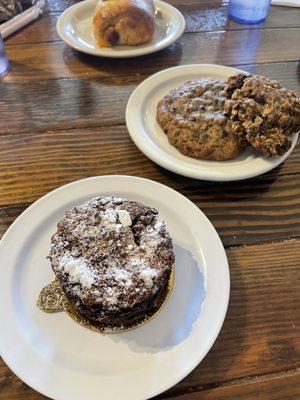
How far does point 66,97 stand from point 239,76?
568 millimetres

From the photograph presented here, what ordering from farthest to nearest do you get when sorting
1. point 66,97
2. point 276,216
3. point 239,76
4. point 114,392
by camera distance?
point 66,97, point 239,76, point 276,216, point 114,392

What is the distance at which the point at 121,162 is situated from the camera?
1078 millimetres

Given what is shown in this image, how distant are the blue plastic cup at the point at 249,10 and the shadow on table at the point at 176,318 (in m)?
1.26

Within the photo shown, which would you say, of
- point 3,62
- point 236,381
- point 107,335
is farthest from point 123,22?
point 236,381

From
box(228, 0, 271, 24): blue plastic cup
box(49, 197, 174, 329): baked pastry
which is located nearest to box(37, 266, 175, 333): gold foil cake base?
box(49, 197, 174, 329): baked pastry

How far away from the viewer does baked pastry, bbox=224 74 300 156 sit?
0.97 metres

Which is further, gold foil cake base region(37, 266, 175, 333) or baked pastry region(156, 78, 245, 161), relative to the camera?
baked pastry region(156, 78, 245, 161)

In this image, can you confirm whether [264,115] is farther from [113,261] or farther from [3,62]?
[3,62]

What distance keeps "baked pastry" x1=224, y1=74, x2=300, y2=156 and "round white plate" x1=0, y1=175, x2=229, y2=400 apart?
266mm

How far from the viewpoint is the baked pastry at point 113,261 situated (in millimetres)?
657

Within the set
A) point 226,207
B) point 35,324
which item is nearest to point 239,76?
point 226,207

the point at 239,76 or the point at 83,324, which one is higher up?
the point at 239,76

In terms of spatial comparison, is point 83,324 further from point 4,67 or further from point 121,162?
point 4,67

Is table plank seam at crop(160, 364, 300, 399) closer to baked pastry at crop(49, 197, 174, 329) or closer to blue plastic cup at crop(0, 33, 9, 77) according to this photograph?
baked pastry at crop(49, 197, 174, 329)
